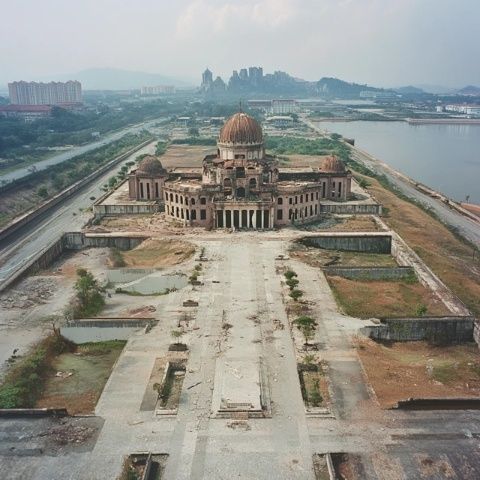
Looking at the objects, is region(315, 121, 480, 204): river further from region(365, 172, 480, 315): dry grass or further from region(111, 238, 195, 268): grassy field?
region(111, 238, 195, 268): grassy field

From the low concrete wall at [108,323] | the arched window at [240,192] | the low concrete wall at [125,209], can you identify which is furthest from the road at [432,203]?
the low concrete wall at [108,323]

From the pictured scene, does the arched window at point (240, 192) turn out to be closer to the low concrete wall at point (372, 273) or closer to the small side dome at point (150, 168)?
the small side dome at point (150, 168)

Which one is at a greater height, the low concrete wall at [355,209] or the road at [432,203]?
the low concrete wall at [355,209]

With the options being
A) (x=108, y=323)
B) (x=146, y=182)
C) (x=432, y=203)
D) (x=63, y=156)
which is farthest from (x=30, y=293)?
(x=63, y=156)

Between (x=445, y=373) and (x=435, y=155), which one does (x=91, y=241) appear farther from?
(x=435, y=155)

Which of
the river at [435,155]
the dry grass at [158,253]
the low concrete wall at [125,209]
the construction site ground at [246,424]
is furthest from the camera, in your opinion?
the river at [435,155]
